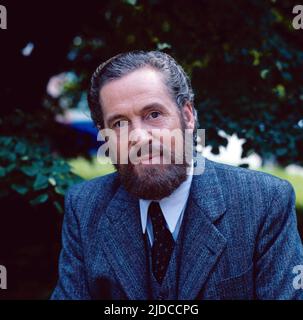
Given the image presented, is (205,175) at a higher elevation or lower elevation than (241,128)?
lower

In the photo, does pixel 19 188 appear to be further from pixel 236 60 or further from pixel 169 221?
pixel 236 60

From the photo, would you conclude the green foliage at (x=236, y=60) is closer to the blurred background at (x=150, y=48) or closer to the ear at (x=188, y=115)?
the blurred background at (x=150, y=48)

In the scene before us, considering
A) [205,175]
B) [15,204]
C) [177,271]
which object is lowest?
[177,271]

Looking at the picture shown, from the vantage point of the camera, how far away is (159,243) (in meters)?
2.37

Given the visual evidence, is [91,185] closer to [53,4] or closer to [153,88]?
[153,88]

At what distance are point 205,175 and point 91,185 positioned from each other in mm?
715

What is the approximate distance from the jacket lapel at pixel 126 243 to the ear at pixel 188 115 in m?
0.53

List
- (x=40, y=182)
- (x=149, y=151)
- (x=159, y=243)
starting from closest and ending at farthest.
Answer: (x=149, y=151), (x=159, y=243), (x=40, y=182)

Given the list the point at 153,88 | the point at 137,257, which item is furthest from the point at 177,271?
the point at 153,88

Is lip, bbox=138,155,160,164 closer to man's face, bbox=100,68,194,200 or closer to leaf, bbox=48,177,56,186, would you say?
man's face, bbox=100,68,194,200

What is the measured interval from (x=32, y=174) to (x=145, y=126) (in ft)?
4.70

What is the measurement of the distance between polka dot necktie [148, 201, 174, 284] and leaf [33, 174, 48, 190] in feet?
3.78

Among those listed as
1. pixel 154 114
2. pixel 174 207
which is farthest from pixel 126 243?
pixel 154 114
